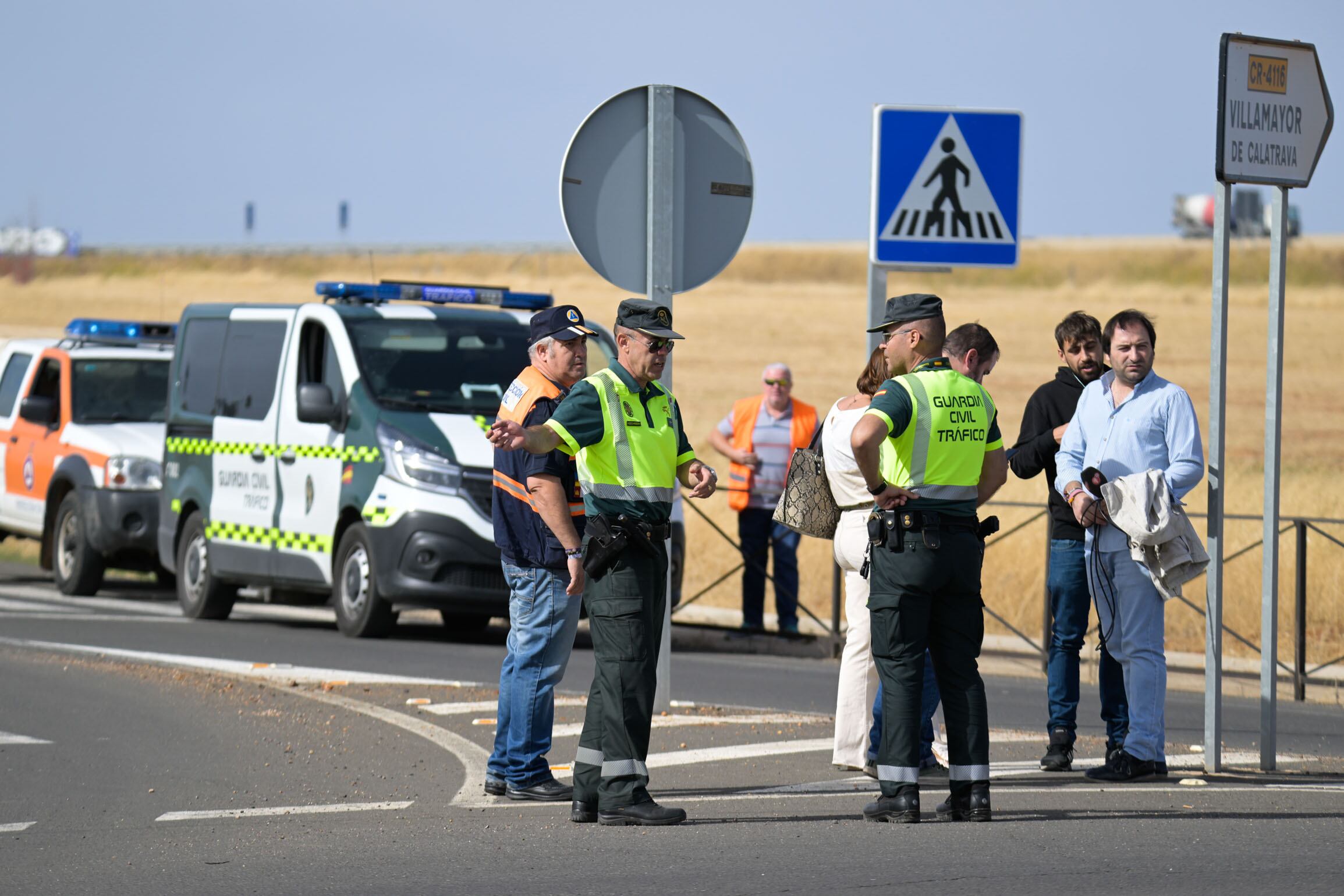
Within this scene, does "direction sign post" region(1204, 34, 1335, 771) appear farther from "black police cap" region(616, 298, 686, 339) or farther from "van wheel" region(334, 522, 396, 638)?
"van wheel" region(334, 522, 396, 638)

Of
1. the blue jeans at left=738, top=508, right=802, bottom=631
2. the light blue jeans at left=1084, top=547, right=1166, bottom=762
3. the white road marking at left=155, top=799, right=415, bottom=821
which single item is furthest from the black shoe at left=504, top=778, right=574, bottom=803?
the blue jeans at left=738, top=508, right=802, bottom=631

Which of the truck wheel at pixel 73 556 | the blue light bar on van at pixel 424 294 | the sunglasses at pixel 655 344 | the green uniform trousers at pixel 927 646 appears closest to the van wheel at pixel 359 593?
the blue light bar on van at pixel 424 294

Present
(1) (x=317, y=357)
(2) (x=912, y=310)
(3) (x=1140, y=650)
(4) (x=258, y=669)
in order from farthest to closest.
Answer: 1. (1) (x=317, y=357)
2. (4) (x=258, y=669)
3. (3) (x=1140, y=650)
4. (2) (x=912, y=310)

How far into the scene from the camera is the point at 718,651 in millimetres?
13977

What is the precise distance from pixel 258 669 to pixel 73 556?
5.90 metres

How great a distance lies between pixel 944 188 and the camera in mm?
8812

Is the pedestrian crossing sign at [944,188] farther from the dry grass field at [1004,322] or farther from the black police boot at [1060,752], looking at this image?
the dry grass field at [1004,322]

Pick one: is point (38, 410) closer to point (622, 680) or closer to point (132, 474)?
point (132, 474)

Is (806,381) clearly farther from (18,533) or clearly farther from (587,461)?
(587,461)

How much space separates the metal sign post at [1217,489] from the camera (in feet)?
25.3

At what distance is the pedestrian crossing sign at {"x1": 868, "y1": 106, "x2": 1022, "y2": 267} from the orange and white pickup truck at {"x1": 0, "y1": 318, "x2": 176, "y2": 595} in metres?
8.90

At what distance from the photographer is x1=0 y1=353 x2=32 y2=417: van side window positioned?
18.1 m

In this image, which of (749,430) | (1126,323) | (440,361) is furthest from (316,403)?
(1126,323)

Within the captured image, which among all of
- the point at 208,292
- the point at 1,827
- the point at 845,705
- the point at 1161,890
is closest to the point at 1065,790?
the point at 845,705
